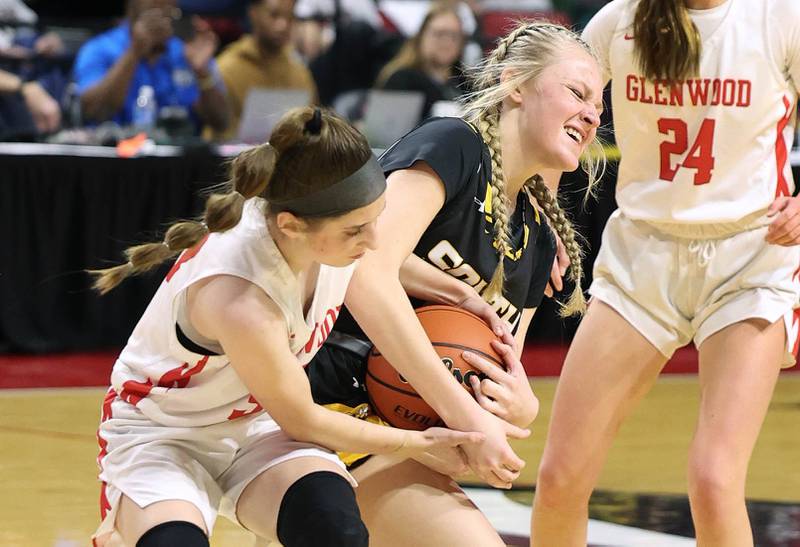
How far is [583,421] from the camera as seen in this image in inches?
139

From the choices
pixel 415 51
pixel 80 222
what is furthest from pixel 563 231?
pixel 415 51

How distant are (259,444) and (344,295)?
0.37 m

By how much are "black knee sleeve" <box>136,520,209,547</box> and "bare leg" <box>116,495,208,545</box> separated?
0.02 metres

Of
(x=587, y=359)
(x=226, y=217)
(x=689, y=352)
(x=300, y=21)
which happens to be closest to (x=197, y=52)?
(x=300, y=21)

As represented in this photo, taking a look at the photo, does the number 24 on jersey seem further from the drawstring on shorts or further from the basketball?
the basketball

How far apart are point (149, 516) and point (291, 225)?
2.10 ft

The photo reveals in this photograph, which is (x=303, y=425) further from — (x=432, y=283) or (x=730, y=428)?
(x=730, y=428)

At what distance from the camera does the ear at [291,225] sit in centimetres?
267

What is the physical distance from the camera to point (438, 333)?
3020 mm

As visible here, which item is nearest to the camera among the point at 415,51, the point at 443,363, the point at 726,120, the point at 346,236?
the point at 346,236

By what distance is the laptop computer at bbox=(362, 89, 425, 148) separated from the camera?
7816 mm

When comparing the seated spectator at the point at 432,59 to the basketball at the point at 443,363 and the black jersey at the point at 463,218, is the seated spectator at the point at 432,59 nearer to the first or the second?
the black jersey at the point at 463,218

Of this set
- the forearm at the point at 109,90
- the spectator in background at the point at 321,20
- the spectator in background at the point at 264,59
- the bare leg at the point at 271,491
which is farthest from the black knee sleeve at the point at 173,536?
the spectator in background at the point at 321,20

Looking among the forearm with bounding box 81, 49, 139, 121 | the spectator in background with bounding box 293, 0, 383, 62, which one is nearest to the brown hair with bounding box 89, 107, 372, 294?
the forearm with bounding box 81, 49, 139, 121
